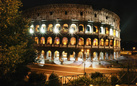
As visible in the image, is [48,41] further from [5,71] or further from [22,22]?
[5,71]

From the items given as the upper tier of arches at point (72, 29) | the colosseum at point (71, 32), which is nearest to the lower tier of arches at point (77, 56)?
the colosseum at point (71, 32)

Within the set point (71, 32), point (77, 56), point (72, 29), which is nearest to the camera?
point (77, 56)

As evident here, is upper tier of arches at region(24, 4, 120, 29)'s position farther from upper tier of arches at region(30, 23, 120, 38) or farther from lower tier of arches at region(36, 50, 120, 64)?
lower tier of arches at region(36, 50, 120, 64)

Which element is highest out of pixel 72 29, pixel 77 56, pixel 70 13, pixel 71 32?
pixel 70 13

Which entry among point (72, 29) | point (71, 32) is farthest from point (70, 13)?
point (71, 32)

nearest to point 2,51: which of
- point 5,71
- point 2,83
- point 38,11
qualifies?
point 5,71

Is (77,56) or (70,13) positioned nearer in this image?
(77,56)

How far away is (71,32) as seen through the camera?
26609mm

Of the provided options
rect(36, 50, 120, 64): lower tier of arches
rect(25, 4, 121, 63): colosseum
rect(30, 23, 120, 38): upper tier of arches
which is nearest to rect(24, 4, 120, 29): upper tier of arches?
rect(25, 4, 121, 63): colosseum

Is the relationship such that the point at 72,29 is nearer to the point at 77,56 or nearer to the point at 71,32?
the point at 71,32

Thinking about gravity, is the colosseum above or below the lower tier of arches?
above

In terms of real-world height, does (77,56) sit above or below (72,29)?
below

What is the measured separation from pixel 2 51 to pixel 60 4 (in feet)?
76.6

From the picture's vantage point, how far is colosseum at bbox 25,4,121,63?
26469mm
